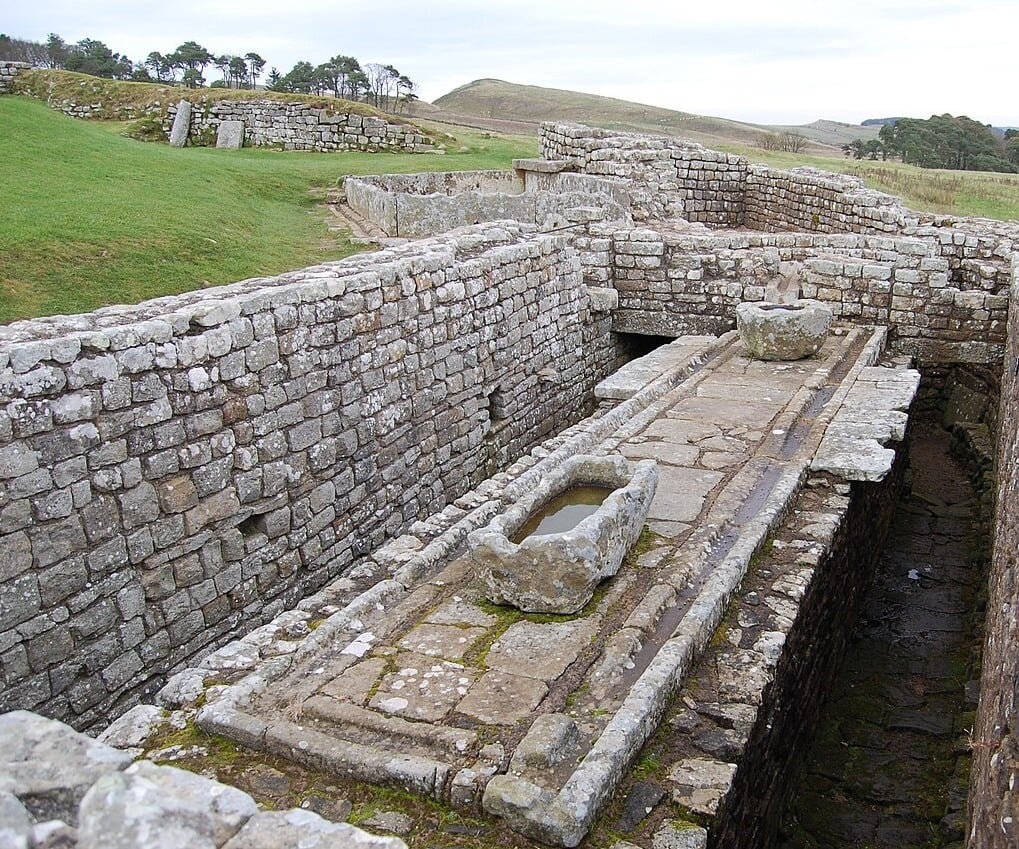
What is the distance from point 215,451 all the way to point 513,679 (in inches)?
108

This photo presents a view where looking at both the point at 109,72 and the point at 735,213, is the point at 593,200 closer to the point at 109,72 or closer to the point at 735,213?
the point at 735,213

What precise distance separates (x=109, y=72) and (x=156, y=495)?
41959 mm

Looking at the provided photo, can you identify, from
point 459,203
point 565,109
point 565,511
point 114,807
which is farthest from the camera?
point 565,109

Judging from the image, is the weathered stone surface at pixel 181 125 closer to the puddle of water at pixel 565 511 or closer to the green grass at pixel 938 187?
the green grass at pixel 938 187

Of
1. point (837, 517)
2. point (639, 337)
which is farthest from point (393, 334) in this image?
point (639, 337)

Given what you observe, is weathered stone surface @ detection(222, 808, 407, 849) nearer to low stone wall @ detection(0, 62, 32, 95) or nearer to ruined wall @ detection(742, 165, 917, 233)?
ruined wall @ detection(742, 165, 917, 233)

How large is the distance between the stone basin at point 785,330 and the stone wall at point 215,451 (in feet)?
8.55

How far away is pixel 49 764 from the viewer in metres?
2.19

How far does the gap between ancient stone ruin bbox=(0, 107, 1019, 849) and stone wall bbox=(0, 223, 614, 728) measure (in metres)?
0.02

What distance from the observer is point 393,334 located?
7.89 m

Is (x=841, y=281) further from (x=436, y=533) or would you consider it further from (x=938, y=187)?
(x=938, y=187)

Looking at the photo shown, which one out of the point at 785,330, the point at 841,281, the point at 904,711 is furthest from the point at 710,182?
the point at 904,711

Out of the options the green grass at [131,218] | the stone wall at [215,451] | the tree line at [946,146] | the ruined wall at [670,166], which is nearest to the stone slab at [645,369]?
the stone wall at [215,451]

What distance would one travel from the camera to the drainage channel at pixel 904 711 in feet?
18.6
